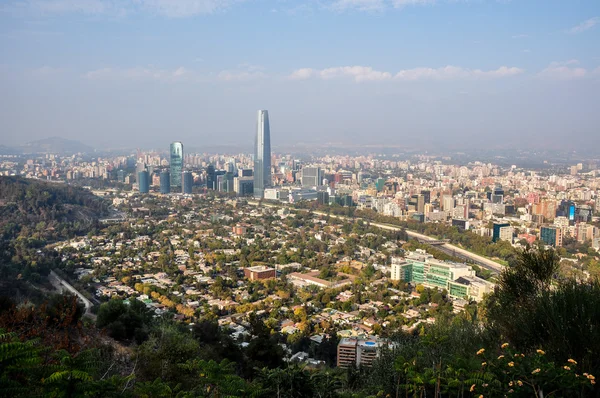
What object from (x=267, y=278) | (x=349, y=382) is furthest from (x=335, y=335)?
(x=267, y=278)

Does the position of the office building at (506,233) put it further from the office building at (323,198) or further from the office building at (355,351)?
the office building at (323,198)

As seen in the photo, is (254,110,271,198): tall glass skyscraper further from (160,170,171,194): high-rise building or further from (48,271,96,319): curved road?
(48,271,96,319): curved road

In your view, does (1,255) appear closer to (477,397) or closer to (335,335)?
(335,335)

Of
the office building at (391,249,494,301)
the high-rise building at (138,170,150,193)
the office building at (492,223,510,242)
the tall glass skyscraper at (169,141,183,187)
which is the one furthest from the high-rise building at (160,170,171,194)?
the office building at (391,249,494,301)

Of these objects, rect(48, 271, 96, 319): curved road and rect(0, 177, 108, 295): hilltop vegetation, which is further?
rect(0, 177, 108, 295): hilltop vegetation

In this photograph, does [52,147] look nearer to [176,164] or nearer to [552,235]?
[176,164]

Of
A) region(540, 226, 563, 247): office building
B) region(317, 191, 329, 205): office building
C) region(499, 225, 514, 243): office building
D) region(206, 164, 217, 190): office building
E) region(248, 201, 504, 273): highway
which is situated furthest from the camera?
region(206, 164, 217, 190): office building

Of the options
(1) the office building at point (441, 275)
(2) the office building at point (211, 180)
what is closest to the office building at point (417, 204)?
(1) the office building at point (441, 275)
